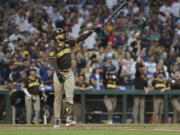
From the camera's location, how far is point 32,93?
44.9ft

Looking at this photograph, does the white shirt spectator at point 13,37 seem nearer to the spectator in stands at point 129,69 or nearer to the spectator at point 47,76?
the spectator at point 47,76

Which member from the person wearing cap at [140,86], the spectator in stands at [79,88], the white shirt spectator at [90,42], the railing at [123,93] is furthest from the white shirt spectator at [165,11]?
the spectator in stands at [79,88]

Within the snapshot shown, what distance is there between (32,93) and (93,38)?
5003mm

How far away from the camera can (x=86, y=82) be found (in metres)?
14.4

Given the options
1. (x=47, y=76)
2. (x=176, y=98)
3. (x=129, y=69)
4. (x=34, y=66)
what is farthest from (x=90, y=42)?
(x=176, y=98)

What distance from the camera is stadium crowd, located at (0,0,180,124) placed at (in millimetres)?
14922

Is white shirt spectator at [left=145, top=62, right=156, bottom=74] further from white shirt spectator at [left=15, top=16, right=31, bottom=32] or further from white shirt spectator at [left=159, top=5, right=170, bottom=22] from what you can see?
white shirt spectator at [left=15, top=16, right=31, bottom=32]

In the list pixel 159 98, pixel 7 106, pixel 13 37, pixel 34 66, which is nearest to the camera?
pixel 7 106

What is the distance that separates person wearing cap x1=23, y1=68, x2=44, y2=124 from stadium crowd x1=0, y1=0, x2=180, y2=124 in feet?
1.62

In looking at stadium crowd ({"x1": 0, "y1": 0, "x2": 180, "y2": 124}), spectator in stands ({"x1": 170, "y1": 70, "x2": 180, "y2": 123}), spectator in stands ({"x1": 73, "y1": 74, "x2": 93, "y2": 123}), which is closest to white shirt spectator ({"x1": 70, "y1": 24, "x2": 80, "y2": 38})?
stadium crowd ({"x1": 0, "y1": 0, "x2": 180, "y2": 124})

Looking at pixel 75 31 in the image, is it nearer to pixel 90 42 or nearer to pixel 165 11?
pixel 90 42

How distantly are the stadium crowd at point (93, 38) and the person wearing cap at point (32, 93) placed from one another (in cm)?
49

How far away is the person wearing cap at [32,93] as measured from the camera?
13.6 metres

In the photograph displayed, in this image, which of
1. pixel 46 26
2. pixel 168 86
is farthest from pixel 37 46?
pixel 168 86
